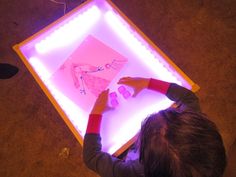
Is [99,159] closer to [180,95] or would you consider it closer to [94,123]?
[94,123]

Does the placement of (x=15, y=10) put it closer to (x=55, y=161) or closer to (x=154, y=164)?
(x=55, y=161)

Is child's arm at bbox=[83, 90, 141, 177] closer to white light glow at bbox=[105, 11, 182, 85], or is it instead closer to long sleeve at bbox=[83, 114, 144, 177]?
long sleeve at bbox=[83, 114, 144, 177]

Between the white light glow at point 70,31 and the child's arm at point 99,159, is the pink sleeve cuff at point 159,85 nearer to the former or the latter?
the child's arm at point 99,159

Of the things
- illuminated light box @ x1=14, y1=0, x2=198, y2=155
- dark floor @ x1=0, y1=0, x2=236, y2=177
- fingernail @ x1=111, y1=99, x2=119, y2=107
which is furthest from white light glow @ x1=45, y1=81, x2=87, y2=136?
dark floor @ x1=0, y1=0, x2=236, y2=177

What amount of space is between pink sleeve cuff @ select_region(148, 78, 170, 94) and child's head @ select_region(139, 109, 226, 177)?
0.80 feet

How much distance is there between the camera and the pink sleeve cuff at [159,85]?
1035mm

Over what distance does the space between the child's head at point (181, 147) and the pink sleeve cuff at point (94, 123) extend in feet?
0.73

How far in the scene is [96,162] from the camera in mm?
→ 933

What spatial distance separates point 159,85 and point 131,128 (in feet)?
0.67

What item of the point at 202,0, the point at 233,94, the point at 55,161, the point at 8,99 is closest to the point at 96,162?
the point at 55,161

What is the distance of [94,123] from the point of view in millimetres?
980

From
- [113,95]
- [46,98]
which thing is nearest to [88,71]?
[113,95]

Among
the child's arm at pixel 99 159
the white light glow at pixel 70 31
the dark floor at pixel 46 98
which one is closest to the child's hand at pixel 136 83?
the child's arm at pixel 99 159

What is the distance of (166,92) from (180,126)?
Answer: 29cm
